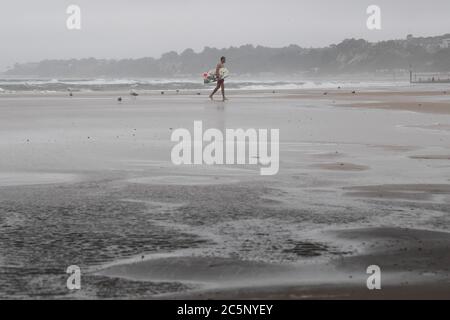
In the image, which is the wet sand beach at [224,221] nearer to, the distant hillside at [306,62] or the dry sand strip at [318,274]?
the dry sand strip at [318,274]

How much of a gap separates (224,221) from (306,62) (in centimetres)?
16832

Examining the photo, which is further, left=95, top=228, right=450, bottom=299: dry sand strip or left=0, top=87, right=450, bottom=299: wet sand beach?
left=0, top=87, right=450, bottom=299: wet sand beach

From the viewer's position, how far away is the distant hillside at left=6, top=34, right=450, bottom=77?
502 ft

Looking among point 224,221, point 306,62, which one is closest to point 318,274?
point 224,221

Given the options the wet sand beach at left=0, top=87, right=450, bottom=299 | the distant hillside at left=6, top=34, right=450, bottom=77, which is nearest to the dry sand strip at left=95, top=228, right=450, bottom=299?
the wet sand beach at left=0, top=87, right=450, bottom=299

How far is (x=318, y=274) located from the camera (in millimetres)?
5398

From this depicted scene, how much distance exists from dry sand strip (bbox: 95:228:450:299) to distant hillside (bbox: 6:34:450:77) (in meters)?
139

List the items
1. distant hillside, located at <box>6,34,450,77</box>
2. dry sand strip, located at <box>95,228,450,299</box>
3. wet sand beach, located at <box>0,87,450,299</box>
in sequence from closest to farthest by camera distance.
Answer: dry sand strip, located at <box>95,228,450,299</box>
wet sand beach, located at <box>0,87,450,299</box>
distant hillside, located at <box>6,34,450,77</box>

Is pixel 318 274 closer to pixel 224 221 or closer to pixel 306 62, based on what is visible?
pixel 224 221

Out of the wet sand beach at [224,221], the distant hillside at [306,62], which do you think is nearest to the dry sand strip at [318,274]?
the wet sand beach at [224,221]

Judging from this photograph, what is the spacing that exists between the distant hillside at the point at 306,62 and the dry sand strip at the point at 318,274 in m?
139

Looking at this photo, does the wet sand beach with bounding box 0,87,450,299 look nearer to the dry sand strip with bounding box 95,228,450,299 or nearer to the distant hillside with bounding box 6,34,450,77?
the dry sand strip with bounding box 95,228,450,299

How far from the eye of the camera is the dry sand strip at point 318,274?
4965 mm
